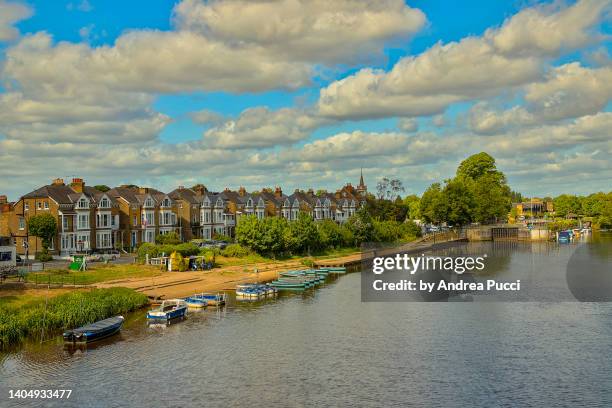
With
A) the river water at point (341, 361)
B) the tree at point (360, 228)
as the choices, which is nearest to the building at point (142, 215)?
the tree at point (360, 228)

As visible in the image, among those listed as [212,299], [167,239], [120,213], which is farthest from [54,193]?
[212,299]

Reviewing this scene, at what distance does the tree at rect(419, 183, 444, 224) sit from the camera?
15738 centimetres

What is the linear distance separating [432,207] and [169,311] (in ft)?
369

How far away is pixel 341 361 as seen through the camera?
43.8 meters

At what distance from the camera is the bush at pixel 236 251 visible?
98188 millimetres

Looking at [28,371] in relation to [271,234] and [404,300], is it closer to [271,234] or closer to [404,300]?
[404,300]

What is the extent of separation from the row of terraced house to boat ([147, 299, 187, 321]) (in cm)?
3697

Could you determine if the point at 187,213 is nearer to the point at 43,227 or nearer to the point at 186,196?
the point at 186,196

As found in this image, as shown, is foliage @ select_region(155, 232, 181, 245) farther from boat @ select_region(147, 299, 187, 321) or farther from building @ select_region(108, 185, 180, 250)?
boat @ select_region(147, 299, 187, 321)

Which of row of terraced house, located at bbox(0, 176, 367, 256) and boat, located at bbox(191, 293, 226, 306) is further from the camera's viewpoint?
row of terraced house, located at bbox(0, 176, 367, 256)

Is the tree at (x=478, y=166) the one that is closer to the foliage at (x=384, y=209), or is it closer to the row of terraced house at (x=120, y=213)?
the foliage at (x=384, y=209)

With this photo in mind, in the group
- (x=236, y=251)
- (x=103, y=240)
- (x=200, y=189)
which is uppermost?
(x=200, y=189)

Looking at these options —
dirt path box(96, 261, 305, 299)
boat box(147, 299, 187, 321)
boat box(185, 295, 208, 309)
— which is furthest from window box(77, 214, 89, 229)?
boat box(147, 299, 187, 321)

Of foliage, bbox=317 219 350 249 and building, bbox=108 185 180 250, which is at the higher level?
building, bbox=108 185 180 250
